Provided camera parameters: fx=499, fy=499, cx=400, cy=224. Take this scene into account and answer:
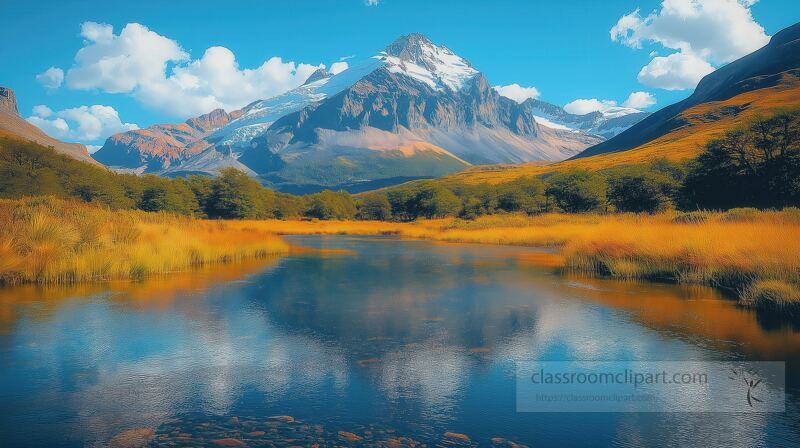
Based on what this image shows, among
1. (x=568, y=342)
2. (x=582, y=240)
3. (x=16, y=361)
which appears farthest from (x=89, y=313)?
(x=582, y=240)

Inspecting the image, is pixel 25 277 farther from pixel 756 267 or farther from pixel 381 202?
pixel 381 202

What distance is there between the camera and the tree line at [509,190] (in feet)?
153

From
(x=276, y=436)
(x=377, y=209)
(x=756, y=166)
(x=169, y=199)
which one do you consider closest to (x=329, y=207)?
(x=377, y=209)

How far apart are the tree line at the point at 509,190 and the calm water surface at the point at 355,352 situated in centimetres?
3430

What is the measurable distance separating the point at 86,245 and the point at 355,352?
18292 mm

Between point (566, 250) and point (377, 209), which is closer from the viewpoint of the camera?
point (566, 250)

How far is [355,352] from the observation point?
40.2ft

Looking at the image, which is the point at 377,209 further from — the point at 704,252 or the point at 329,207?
the point at 704,252

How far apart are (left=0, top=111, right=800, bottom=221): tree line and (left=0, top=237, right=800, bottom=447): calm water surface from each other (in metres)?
34.3

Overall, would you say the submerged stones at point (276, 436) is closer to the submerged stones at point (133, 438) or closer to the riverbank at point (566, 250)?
the submerged stones at point (133, 438)

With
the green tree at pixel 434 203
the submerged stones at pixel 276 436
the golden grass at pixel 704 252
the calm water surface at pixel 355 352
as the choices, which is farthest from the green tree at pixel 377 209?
the submerged stones at pixel 276 436

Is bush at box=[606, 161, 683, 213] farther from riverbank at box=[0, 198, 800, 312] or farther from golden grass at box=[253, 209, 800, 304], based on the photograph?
riverbank at box=[0, 198, 800, 312]

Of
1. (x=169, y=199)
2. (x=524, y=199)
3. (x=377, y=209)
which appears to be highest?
(x=169, y=199)

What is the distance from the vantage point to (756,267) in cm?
1911
